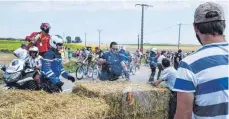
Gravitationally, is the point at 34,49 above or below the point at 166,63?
above

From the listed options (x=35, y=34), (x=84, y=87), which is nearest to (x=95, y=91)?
(x=84, y=87)

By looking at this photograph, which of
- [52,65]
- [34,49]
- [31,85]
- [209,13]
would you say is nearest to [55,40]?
[52,65]

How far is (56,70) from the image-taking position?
23.6 ft

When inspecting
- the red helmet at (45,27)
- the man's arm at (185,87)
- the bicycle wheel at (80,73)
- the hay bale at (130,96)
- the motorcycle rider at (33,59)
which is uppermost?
the red helmet at (45,27)

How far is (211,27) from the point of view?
2.65 m

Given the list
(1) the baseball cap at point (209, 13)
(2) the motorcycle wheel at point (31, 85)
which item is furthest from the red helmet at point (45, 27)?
(1) the baseball cap at point (209, 13)

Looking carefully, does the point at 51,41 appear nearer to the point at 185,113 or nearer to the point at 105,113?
the point at 105,113

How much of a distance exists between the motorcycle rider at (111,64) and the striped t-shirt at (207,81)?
822 cm

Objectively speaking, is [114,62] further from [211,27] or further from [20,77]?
[211,27]

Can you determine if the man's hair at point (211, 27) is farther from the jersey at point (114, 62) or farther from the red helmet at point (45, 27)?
the jersey at point (114, 62)

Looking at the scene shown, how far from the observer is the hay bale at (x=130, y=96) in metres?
6.34

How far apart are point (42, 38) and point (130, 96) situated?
1966 mm

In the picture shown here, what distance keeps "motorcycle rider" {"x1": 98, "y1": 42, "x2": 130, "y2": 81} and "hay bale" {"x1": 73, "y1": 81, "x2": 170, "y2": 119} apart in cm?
319

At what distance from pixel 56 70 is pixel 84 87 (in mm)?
879
